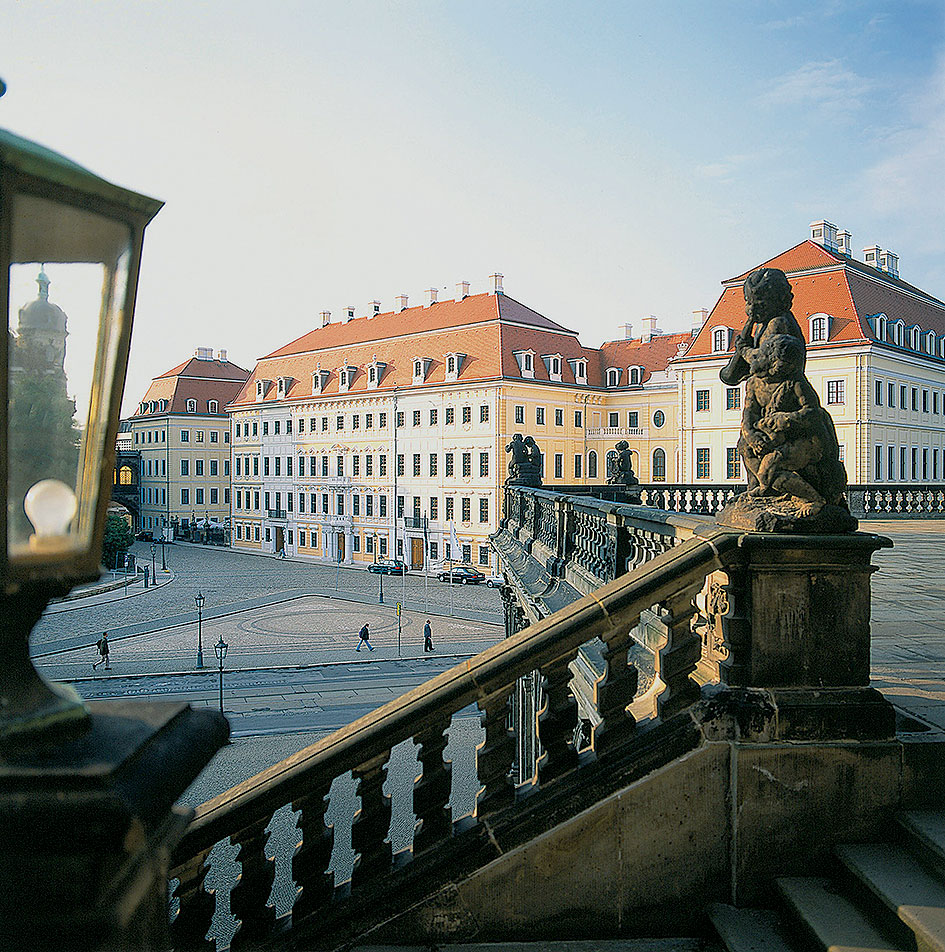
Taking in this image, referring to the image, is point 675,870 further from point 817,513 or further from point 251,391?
point 251,391

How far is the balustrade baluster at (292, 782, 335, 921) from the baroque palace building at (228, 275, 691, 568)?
44730 mm

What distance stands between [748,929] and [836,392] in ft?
143

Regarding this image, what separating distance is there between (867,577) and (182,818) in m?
2.86

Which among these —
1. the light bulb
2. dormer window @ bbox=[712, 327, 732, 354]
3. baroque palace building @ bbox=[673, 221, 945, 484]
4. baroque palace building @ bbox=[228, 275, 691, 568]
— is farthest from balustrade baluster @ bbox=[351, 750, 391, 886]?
baroque palace building @ bbox=[228, 275, 691, 568]

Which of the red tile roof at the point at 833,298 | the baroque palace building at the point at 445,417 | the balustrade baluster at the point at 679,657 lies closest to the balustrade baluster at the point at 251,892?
the balustrade baluster at the point at 679,657

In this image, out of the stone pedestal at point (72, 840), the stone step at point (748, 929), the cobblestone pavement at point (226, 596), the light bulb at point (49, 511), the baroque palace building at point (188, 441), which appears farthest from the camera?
the baroque palace building at point (188, 441)

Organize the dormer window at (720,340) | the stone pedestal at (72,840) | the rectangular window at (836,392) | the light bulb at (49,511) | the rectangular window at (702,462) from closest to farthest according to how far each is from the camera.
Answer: the stone pedestal at (72,840)
the light bulb at (49,511)
the rectangular window at (836,392)
the dormer window at (720,340)
the rectangular window at (702,462)

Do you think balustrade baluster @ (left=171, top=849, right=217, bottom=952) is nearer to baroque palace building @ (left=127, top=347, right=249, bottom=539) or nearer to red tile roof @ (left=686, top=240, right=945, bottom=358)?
red tile roof @ (left=686, top=240, right=945, bottom=358)

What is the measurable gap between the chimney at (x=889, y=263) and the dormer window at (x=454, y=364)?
1129 inches

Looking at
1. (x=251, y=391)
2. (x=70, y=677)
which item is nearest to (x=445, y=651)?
(x=70, y=677)

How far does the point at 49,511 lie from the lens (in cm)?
155

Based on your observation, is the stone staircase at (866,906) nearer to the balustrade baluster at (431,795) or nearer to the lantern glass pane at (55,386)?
the balustrade baluster at (431,795)

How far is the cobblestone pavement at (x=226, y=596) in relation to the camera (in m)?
35.4

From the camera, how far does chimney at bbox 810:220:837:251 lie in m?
47.5
